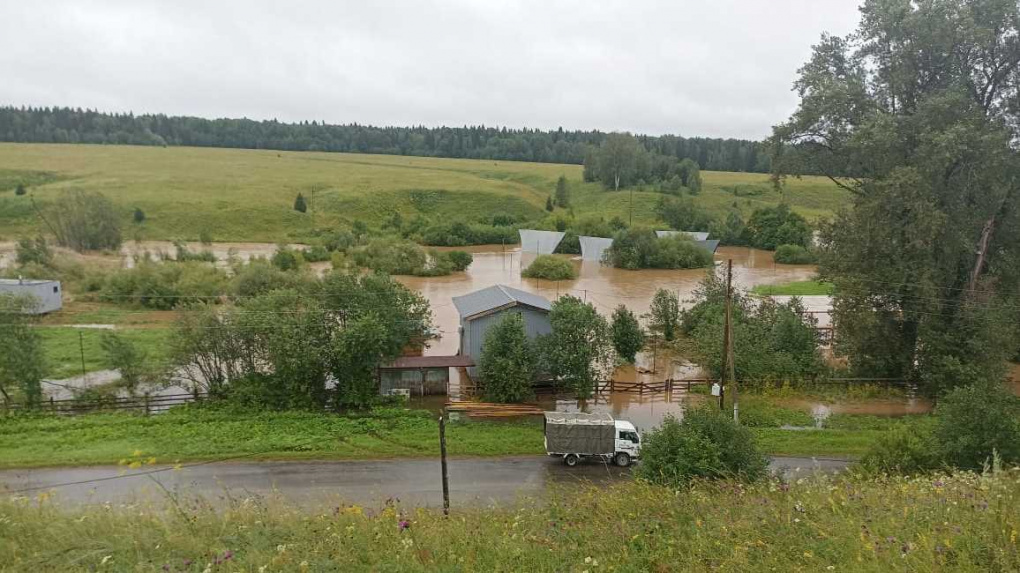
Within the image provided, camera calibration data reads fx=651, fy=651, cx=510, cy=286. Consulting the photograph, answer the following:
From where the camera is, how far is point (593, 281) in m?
51.2

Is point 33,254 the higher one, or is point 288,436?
point 33,254

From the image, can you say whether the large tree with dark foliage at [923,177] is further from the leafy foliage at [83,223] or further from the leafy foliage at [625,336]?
the leafy foliage at [83,223]

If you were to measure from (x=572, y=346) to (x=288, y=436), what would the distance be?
9262mm

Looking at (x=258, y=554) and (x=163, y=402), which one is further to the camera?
(x=163, y=402)

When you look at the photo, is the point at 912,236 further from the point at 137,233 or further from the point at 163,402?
the point at 137,233

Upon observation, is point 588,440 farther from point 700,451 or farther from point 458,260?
point 458,260

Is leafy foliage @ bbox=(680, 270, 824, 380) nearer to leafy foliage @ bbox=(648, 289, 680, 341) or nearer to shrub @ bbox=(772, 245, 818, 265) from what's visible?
leafy foliage @ bbox=(648, 289, 680, 341)

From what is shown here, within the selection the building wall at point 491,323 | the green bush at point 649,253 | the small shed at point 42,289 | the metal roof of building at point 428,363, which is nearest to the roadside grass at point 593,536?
the metal roof of building at point 428,363

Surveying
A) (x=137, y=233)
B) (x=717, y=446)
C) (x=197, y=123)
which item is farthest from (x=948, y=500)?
(x=197, y=123)

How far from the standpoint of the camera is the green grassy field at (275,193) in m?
72.6

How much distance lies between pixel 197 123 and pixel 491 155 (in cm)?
7501

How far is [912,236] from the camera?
21281 millimetres

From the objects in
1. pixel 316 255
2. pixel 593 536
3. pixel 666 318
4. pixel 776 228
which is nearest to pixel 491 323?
pixel 666 318

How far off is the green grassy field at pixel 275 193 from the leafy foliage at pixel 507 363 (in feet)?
178
